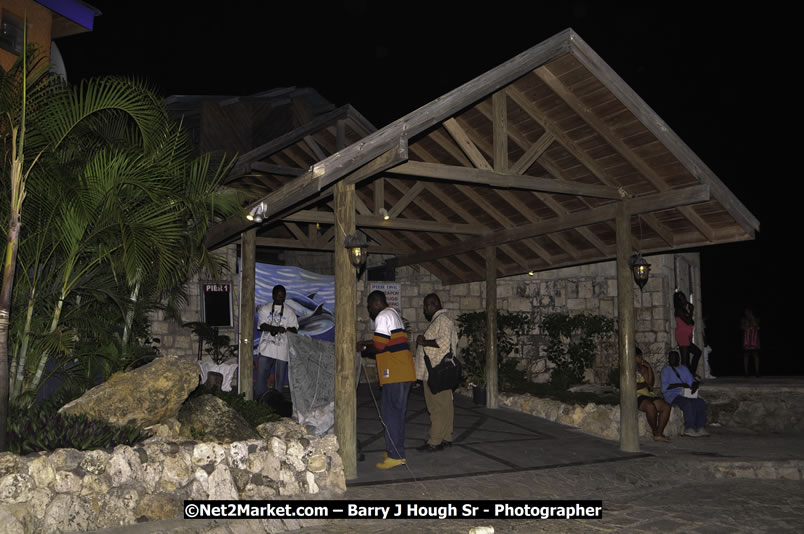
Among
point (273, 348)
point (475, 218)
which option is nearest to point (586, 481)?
point (273, 348)

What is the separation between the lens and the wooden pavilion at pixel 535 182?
6504mm

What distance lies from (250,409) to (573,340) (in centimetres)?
801

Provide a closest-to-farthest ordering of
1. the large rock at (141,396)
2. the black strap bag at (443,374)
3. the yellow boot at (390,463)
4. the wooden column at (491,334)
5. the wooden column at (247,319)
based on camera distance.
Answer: the large rock at (141,396)
the yellow boot at (390,463)
the black strap bag at (443,374)
the wooden column at (247,319)
the wooden column at (491,334)

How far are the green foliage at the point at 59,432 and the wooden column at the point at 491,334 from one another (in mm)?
6607

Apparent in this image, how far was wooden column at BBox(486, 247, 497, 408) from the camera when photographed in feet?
36.6

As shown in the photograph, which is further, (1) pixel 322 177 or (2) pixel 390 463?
(2) pixel 390 463

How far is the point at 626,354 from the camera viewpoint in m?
8.25

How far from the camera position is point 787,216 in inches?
801

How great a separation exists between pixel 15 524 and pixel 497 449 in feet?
16.8

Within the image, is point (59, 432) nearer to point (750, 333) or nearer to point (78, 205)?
point (78, 205)

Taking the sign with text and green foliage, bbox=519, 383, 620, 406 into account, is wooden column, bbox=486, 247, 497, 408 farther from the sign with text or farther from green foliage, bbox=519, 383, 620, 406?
the sign with text

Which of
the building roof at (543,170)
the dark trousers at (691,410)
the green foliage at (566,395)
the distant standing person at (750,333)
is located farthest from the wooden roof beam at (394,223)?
the distant standing person at (750,333)

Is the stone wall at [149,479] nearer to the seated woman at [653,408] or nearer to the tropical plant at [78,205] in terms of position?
the tropical plant at [78,205]

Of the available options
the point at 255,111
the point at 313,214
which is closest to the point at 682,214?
the point at 313,214
